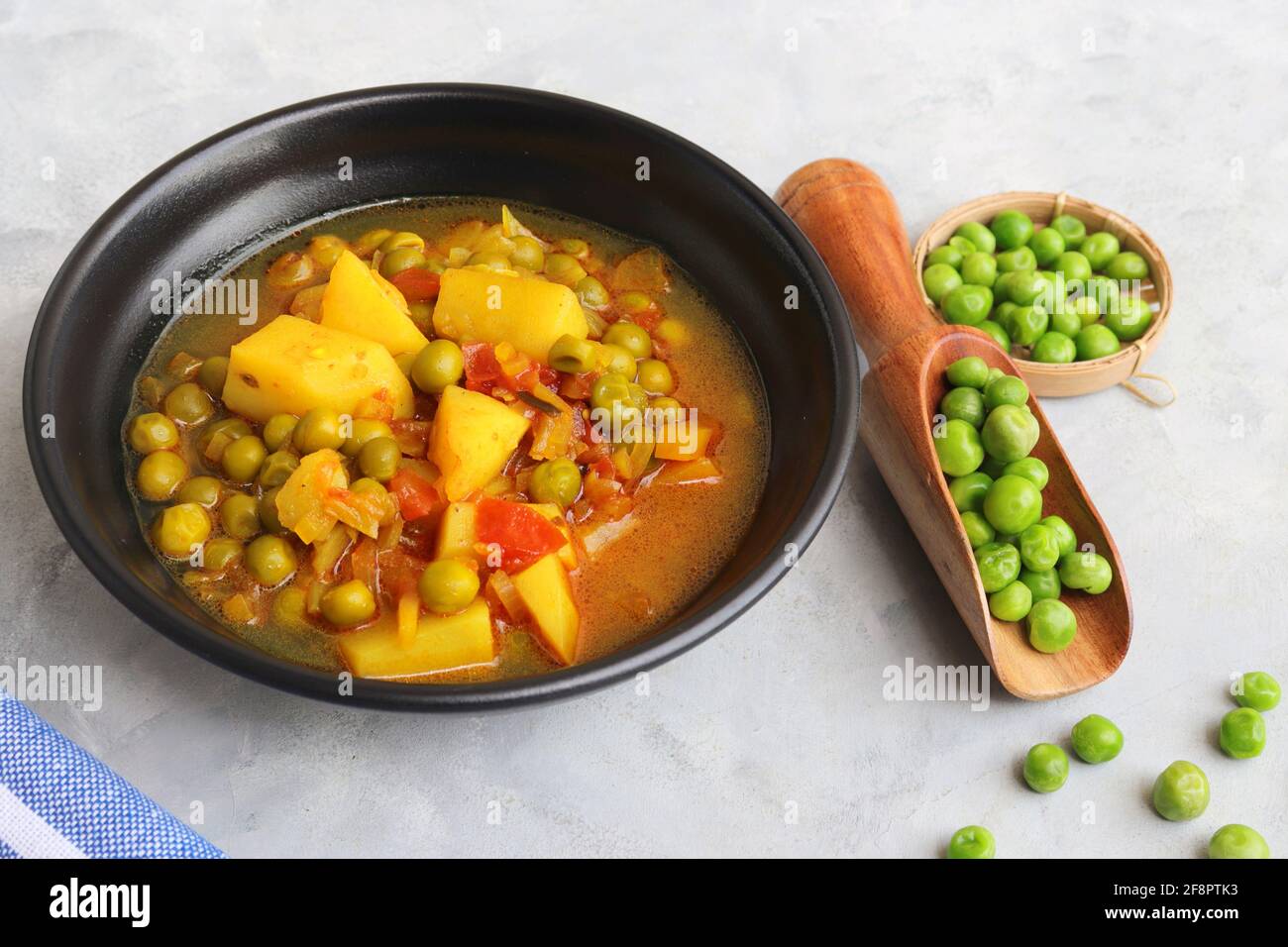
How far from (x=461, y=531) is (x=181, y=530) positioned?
0.75 meters

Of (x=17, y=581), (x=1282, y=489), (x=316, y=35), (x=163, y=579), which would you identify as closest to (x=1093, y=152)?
(x=1282, y=489)

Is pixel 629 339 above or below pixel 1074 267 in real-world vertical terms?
below

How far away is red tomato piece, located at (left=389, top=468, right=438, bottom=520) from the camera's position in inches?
140

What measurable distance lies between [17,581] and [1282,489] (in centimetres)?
389

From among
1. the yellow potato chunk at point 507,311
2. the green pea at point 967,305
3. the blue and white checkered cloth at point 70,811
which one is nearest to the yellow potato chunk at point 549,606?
the yellow potato chunk at point 507,311

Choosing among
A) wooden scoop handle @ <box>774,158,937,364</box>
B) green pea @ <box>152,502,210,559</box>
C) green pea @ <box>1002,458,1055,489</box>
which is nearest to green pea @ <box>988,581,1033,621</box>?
green pea @ <box>1002,458,1055,489</box>

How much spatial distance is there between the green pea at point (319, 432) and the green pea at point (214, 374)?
0.36 metres

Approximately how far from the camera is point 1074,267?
462 centimetres

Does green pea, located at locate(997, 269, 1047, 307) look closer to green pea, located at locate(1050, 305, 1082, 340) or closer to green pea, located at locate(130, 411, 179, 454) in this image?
green pea, located at locate(1050, 305, 1082, 340)

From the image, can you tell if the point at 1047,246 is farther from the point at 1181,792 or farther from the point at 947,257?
the point at 1181,792

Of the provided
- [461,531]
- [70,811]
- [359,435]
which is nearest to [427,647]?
[461,531]

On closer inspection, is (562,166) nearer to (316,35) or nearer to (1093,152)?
(316,35)

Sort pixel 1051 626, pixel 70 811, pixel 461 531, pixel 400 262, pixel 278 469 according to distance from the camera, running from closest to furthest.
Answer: pixel 70 811 → pixel 461 531 → pixel 278 469 → pixel 1051 626 → pixel 400 262

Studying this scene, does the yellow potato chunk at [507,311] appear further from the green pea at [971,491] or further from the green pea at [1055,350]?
the green pea at [1055,350]
